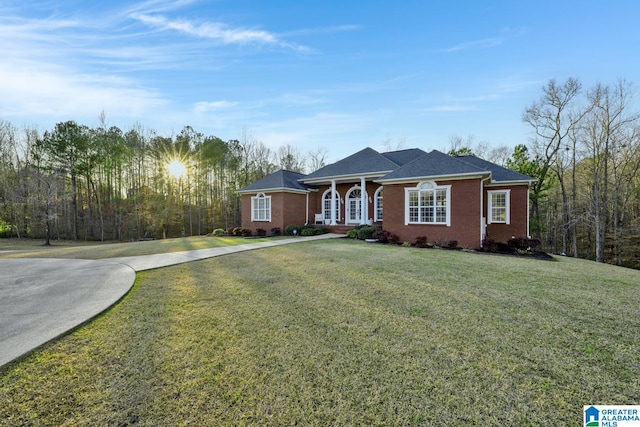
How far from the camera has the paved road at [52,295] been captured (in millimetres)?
3635

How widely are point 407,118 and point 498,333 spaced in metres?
19.1

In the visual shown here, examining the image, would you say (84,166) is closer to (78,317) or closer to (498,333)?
(78,317)

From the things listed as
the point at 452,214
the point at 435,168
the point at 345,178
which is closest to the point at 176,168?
the point at 345,178

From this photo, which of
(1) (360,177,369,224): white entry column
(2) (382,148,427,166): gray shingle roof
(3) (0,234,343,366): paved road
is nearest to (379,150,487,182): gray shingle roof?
(1) (360,177,369,224): white entry column

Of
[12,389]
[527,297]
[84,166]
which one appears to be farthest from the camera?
[84,166]

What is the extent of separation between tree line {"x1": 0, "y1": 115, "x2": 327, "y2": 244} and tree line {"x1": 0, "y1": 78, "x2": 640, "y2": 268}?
0.10m

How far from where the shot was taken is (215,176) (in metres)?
32.0

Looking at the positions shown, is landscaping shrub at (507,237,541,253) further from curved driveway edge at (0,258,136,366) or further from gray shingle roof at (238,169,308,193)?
curved driveway edge at (0,258,136,366)

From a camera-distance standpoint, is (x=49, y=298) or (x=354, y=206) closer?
(x=49, y=298)

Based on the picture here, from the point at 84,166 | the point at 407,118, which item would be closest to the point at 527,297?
the point at 407,118

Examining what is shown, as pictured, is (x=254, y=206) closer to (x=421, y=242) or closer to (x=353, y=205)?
(x=353, y=205)

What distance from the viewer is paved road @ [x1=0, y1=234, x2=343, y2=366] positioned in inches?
143

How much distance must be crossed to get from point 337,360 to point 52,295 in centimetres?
590

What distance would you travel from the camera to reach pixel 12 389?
255cm
